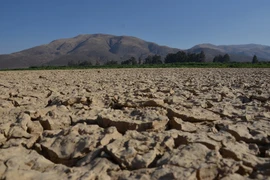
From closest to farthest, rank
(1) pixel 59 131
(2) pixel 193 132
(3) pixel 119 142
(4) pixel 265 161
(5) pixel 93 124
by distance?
(4) pixel 265 161 < (3) pixel 119 142 < (2) pixel 193 132 < (1) pixel 59 131 < (5) pixel 93 124

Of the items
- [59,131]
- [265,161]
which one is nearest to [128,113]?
[59,131]

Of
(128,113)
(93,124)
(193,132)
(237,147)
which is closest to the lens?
(237,147)

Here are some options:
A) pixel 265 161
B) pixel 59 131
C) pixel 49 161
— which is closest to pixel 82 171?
pixel 49 161

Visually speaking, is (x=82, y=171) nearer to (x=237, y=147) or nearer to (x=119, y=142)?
(x=119, y=142)

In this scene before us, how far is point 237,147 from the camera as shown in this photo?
2.44 meters

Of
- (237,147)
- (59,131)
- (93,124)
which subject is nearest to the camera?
(237,147)

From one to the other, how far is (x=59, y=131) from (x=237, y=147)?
1899 millimetres

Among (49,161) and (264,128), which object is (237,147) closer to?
(264,128)

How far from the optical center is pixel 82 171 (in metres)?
2.24

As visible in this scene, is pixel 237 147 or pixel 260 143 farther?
pixel 260 143

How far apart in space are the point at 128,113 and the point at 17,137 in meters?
1.40

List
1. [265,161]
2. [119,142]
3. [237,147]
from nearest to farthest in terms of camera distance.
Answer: [265,161], [237,147], [119,142]

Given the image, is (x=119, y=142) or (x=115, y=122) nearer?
(x=119, y=142)

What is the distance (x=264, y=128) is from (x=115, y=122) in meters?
1.64
